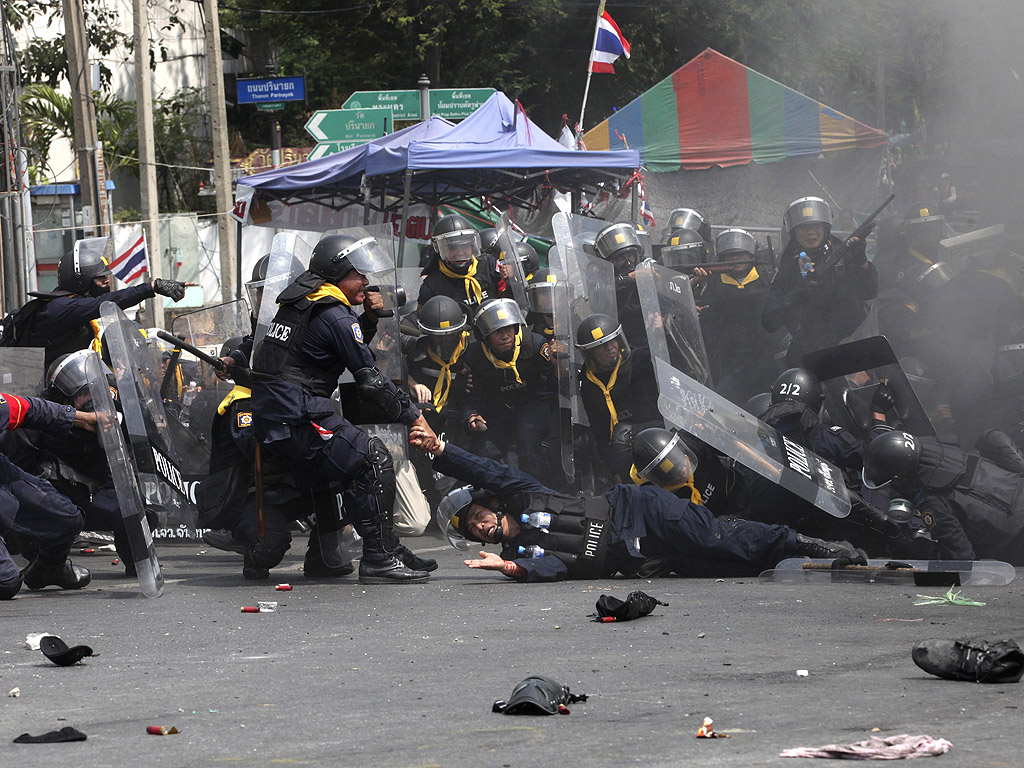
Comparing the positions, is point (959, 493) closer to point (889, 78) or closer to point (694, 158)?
point (694, 158)

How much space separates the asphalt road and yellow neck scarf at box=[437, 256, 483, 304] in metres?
3.30

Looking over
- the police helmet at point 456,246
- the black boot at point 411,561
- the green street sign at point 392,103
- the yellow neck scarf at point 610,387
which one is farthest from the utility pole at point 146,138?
the black boot at point 411,561

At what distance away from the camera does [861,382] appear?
26.4 feet

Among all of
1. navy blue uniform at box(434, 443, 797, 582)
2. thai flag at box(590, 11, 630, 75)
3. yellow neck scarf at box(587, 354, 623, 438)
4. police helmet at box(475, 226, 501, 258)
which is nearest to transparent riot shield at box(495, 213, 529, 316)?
police helmet at box(475, 226, 501, 258)

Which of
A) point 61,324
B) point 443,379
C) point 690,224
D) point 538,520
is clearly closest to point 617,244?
point 443,379

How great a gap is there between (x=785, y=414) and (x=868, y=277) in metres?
2.27

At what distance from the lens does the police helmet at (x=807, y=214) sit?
9.70 m

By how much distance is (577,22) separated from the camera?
29453 mm

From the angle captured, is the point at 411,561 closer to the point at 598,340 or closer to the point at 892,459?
the point at 598,340

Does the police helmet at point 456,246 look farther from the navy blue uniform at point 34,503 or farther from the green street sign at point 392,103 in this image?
the green street sign at point 392,103

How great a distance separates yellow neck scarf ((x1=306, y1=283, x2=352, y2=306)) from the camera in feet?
22.1

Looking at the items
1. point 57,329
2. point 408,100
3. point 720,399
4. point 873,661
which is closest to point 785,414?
point 720,399

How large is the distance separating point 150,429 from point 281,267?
1243 millimetres

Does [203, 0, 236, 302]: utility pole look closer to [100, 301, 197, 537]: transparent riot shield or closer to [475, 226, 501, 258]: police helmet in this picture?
[475, 226, 501, 258]: police helmet
